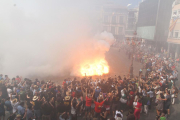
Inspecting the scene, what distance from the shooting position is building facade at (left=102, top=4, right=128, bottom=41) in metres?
51.7

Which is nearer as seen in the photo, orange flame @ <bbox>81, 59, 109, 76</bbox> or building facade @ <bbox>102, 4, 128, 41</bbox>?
orange flame @ <bbox>81, 59, 109, 76</bbox>

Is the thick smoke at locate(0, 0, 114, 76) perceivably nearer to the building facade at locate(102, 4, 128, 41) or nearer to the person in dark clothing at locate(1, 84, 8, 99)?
the person in dark clothing at locate(1, 84, 8, 99)

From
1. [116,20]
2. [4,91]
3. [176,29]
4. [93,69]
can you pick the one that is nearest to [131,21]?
[116,20]

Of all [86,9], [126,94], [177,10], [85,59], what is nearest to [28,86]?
[126,94]

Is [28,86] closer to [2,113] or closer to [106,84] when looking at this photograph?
[2,113]

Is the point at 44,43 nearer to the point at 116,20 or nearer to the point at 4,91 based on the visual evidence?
the point at 4,91

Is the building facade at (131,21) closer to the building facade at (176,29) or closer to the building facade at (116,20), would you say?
the building facade at (116,20)

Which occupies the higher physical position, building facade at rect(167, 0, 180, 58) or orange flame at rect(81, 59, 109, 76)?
building facade at rect(167, 0, 180, 58)

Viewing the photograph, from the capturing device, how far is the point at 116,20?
5234 centimetres

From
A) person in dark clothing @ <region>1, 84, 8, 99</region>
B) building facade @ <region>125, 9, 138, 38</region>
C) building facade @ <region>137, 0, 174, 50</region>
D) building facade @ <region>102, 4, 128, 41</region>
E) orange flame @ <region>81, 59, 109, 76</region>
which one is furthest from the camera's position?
building facade @ <region>125, 9, 138, 38</region>

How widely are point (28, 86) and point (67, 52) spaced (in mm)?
9423

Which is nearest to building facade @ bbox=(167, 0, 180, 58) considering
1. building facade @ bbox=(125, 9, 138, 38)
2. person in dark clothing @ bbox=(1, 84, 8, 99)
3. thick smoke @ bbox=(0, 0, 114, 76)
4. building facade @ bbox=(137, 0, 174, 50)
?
building facade @ bbox=(137, 0, 174, 50)

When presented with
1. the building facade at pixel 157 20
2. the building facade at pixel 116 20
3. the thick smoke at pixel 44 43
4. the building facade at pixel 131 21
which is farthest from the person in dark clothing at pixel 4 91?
the building facade at pixel 131 21

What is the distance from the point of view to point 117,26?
52750 millimetres
